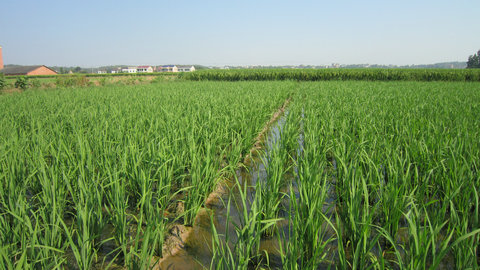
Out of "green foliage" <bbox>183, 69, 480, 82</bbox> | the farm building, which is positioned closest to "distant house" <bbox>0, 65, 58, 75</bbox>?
"green foliage" <bbox>183, 69, 480, 82</bbox>

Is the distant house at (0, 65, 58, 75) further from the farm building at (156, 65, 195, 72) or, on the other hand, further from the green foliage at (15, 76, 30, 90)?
the farm building at (156, 65, 195, 72)

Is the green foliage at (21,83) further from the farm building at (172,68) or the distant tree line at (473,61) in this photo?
the farm building at (172,68)

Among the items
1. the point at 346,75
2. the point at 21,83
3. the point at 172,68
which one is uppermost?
the point at 172,68

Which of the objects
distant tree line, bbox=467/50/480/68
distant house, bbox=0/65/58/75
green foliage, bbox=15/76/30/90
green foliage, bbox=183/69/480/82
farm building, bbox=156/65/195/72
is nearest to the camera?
green foliage, bbox=15/76/30/90

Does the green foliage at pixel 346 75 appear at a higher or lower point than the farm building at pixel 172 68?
lower

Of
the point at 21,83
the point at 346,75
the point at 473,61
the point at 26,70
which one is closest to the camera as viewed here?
the point at 21,83

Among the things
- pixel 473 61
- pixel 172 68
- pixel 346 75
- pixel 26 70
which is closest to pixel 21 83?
pixel 346 75

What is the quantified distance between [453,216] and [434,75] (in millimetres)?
25726

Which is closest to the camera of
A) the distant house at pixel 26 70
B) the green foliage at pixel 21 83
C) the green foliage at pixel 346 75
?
the green foliage at pixel 21 83

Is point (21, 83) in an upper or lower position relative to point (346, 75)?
lower

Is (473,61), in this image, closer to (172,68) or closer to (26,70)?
(26,70)

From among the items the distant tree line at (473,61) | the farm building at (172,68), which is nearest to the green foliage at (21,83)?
the distant tree line at (473,61)

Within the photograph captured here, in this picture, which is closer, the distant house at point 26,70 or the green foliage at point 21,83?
the green foliage at point 21,83

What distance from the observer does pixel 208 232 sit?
2307mm
